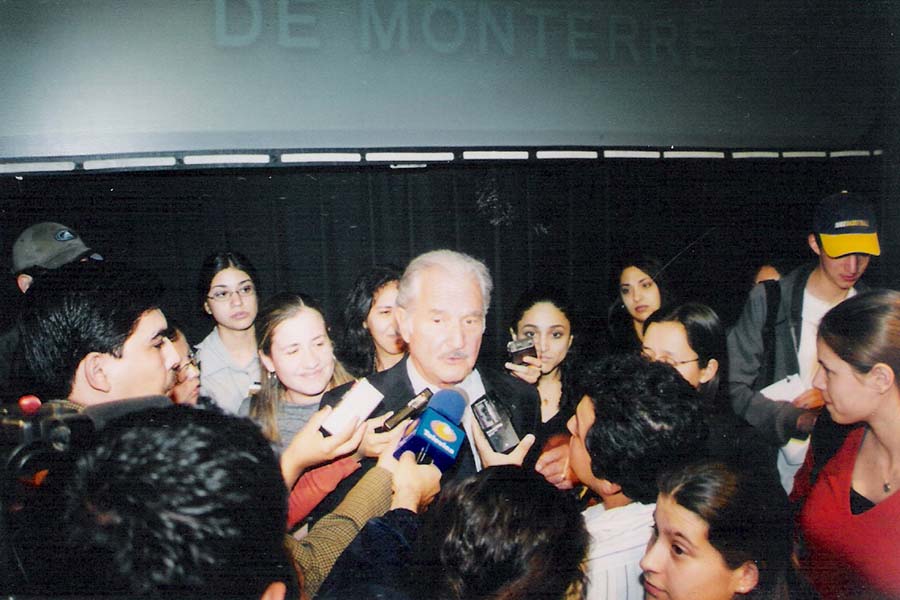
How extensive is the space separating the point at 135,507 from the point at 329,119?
1.67 meters

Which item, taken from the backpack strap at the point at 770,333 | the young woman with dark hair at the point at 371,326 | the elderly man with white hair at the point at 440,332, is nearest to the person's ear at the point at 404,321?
the elderly man with white hair at the point at 440,332

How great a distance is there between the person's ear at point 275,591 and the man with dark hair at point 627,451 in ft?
2.23

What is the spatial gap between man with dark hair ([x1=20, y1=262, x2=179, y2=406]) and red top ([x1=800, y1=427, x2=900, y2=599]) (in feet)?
5.73

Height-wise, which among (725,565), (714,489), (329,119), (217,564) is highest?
(329,119)

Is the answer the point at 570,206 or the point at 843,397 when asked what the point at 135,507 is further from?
the point at 570,206

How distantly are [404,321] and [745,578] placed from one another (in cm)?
115

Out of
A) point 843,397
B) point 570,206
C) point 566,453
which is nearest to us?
point 843,397

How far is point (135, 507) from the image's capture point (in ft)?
2.16

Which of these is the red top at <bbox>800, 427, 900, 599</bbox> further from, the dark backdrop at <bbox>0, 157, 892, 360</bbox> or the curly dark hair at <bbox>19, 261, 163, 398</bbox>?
the curly dark hair at <bbox>19, 261, 163, 398</bbox>

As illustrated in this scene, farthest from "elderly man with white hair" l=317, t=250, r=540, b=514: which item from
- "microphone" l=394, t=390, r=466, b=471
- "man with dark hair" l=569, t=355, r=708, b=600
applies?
"man with dark hair" l=569, t=355, r=708, b=600

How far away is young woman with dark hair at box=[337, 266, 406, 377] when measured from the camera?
2062mm

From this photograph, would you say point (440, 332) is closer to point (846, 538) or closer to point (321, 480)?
point (321, 480)

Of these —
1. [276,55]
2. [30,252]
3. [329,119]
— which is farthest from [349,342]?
[30,252]

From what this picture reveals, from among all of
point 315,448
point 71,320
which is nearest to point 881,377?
point 315,448
